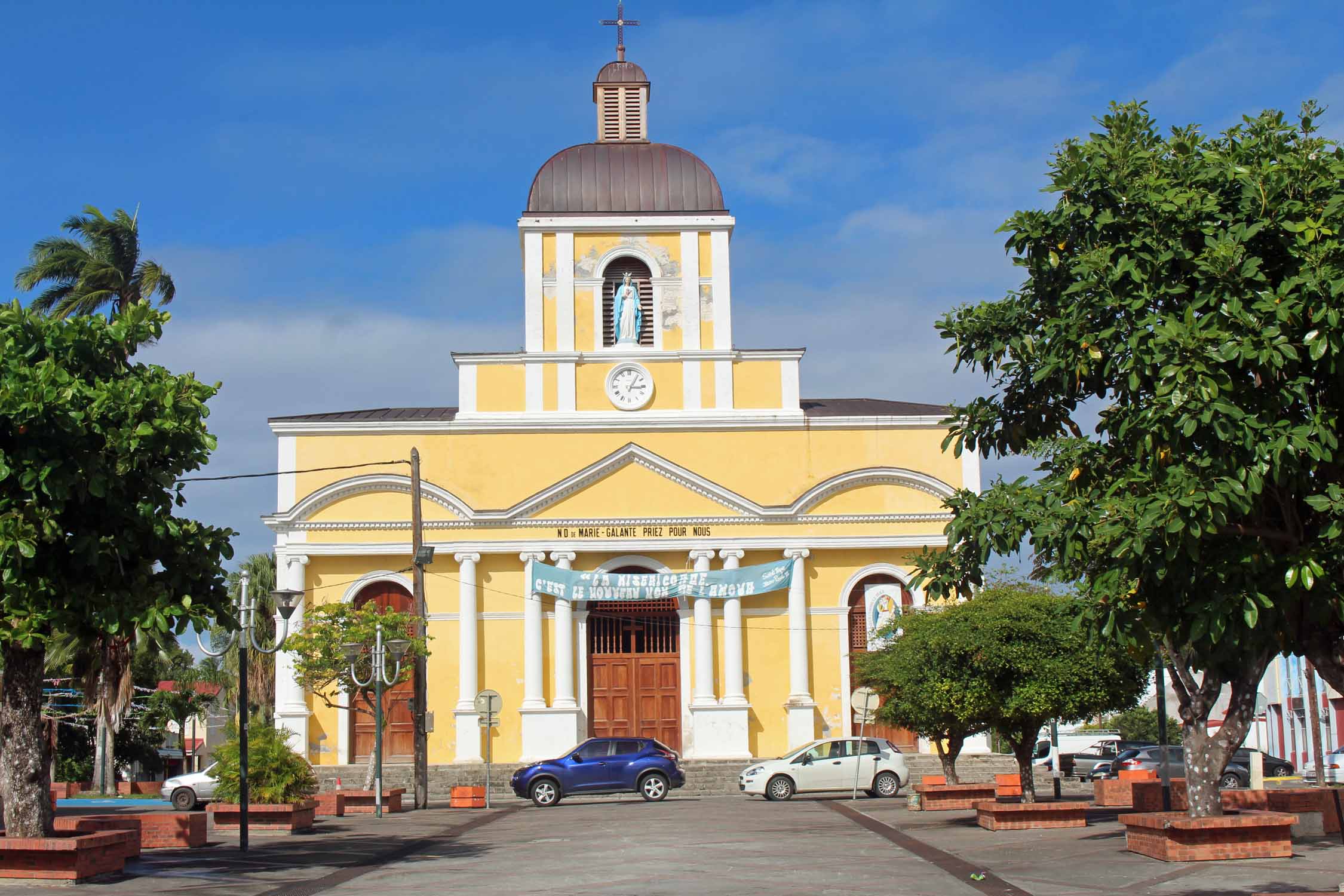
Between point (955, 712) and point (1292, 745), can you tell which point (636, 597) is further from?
point (1292, 745)

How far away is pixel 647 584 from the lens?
1567 inches

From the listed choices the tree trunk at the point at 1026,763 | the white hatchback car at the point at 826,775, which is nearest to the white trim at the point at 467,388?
the white hatchback car at the point at 826,775

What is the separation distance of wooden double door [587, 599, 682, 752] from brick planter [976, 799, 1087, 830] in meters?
20.6

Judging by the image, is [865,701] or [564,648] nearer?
[865,701]

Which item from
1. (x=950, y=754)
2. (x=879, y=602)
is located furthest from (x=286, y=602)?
(x=879, y=602)

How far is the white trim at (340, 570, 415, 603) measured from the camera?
4016cm

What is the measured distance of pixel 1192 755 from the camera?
1588cm

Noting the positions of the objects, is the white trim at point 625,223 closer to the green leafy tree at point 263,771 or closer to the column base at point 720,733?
the column base at point 720,733

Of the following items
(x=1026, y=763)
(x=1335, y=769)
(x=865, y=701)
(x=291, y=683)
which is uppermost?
(x=291, y=683)

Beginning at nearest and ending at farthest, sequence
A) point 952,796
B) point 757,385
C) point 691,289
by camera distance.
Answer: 1. point 952,796
2. point 757,385
3. point 691,289

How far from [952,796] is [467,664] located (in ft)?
57.1

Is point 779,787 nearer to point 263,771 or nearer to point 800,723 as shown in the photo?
point 800,723

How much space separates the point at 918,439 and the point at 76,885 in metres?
30.0

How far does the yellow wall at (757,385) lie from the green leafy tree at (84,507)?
1053 inches
